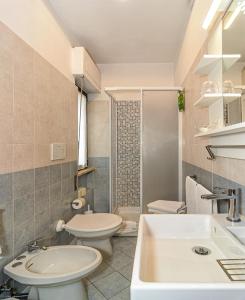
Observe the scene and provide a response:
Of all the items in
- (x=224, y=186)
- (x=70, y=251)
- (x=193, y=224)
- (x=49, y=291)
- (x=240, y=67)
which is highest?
(x=240, y=67)

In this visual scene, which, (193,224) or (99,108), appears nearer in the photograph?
(193,224)

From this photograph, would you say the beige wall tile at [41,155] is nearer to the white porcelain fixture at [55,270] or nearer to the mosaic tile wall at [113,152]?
the white porcelain fixture at [55,270]

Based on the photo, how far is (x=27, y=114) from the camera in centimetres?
151

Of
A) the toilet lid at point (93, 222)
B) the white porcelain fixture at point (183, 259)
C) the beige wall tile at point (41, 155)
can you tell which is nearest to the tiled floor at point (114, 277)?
the toilet lid at point (93, 222)

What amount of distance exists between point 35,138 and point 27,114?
196 millimetres

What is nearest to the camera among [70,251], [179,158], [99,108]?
[70,251]

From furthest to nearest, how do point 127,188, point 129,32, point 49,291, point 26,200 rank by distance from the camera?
1. point 127,188
2. point 129,32
3. point 26,200
4. point 49,291

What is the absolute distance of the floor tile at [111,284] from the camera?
5.64 feet

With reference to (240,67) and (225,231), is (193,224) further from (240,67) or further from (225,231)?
(240,67)

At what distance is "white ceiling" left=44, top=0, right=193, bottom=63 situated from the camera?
1.91m

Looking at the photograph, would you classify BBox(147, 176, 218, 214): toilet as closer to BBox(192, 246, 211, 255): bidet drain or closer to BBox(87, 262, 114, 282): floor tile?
BBox(192, 246, 211, 255): bidet drain

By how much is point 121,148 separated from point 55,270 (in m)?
2.23

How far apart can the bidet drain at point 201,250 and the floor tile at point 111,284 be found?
105cm

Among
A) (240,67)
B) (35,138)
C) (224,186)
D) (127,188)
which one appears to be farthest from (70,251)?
(127,188)
